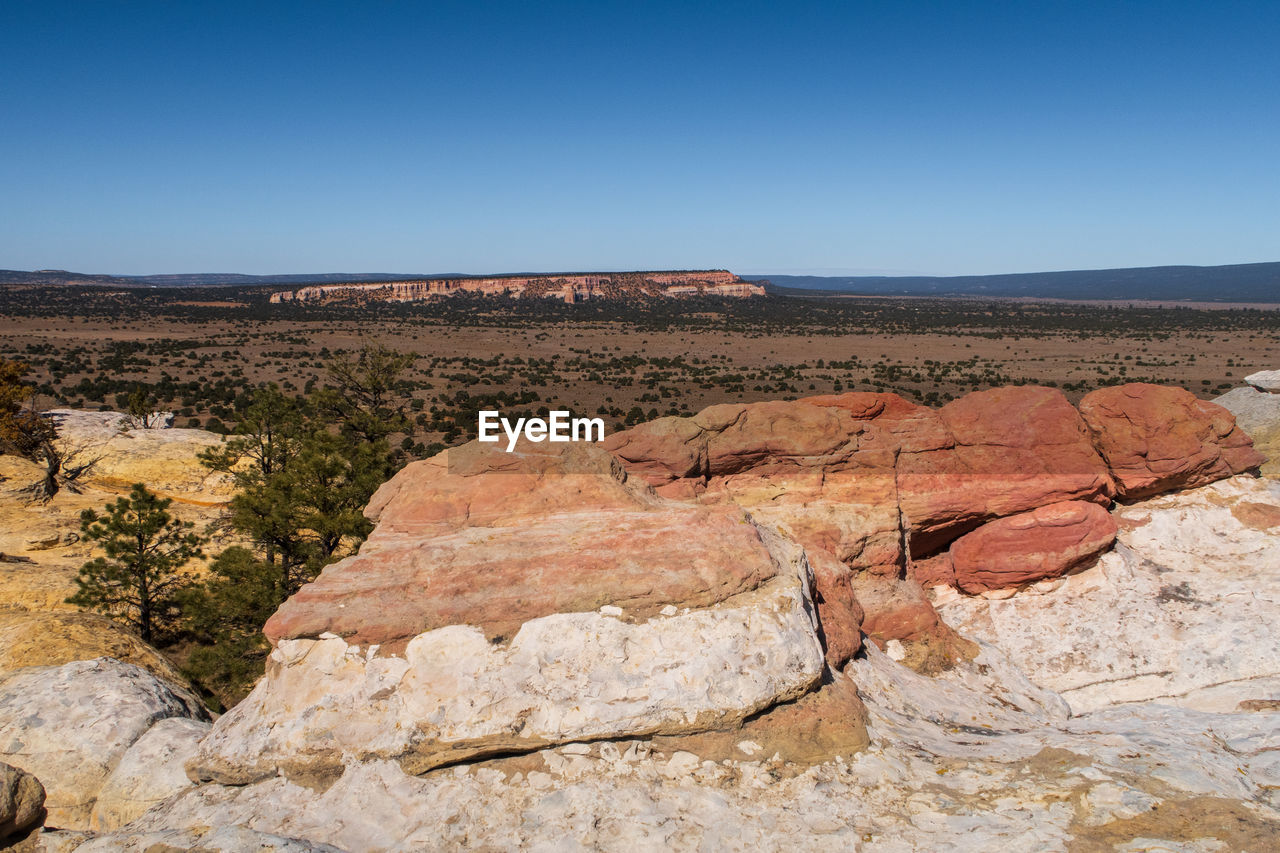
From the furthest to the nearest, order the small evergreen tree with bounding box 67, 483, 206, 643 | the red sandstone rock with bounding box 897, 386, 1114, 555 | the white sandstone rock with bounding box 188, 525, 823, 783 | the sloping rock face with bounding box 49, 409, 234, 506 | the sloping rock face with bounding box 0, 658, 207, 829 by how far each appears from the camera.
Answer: the sloping rock face with bounding box 49, 409, 234, 506 < the small evergreen tree with bounding box 67, 483, 206, 643 < the red sandstone rock with bounding box 897, 386, 1114, 555 < the sloping rock face with bounding box 0, 658, 207, 829 < the white sandstone rock with bounding box 188, 525, 823, 783

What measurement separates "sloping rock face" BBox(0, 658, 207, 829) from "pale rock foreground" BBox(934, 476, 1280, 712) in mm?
13917

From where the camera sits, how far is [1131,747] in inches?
330

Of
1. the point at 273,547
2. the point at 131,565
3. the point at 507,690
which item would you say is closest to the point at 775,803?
the point at 507,690

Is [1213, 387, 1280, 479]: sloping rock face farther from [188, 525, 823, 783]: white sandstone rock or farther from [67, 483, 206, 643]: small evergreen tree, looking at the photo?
[67, 483, 206, 643]: small evergreen tree

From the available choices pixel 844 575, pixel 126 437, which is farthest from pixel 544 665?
pixel 126 437

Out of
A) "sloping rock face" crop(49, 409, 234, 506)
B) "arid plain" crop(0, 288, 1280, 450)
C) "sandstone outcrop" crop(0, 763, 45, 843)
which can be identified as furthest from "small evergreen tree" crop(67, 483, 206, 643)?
"arid plain" crop(0, 288, 1280, 450)

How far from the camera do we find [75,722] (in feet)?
30.6

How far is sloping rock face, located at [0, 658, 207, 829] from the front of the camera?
880cm

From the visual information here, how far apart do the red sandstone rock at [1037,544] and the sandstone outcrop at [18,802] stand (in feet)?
50.8

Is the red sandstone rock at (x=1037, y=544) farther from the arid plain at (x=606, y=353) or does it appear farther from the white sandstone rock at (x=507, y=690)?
the arid plain at (x=606, y=353)

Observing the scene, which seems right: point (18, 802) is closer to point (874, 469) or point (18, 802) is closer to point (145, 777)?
point (145, 777)

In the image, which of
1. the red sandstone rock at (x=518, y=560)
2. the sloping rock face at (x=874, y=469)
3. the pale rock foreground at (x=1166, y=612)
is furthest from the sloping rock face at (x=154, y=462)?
the pale rock foreground at (x=1166, y=612)

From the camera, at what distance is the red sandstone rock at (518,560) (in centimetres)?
838

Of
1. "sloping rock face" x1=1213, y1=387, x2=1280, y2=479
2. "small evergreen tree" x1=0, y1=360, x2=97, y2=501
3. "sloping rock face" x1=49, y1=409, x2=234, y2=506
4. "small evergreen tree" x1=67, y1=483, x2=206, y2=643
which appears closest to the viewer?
"small evergreen tree" x1=67, y1=483, x2=206, y2=643
